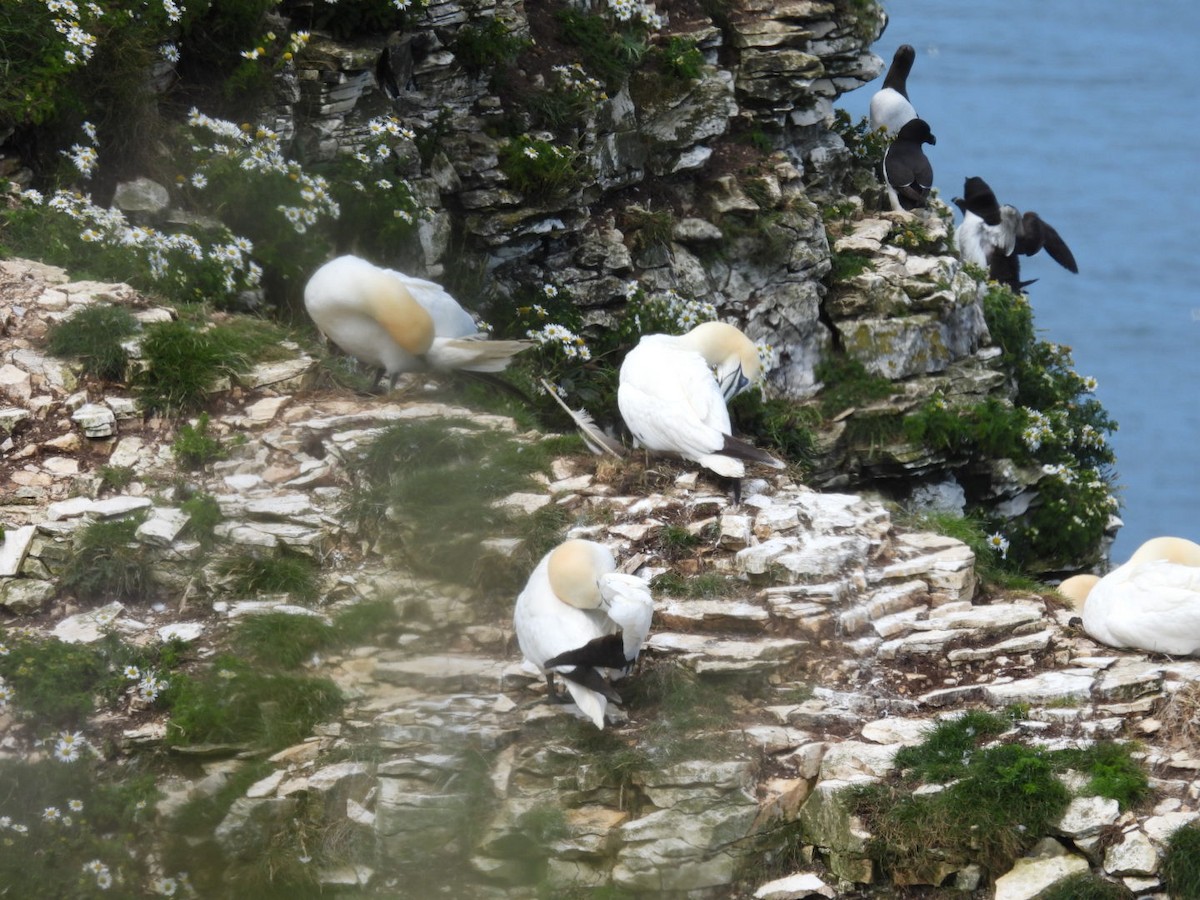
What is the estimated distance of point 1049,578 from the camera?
11.5 meters

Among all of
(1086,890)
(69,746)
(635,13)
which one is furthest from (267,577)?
(635,13)

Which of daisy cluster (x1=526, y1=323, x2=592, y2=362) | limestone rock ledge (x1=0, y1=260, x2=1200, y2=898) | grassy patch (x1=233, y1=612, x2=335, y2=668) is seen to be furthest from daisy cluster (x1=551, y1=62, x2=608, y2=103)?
grassy patch (x1=233, y1=612, x2=335, y2=668)

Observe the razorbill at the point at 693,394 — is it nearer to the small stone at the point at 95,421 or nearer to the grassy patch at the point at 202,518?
the grassy patch at the point at 202,518

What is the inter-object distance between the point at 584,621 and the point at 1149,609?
259 cm

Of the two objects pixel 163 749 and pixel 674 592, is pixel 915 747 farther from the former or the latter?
pixel 163 749

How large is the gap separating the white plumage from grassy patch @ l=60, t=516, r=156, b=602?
420 cm

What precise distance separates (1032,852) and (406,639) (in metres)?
2.67

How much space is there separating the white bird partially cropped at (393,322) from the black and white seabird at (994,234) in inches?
294

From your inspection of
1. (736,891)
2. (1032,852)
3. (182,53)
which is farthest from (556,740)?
(182,53)

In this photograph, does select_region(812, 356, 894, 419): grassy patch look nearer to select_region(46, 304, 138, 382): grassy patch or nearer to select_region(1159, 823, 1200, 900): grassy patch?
select_region(46, 304, 138, 382): grassy patch

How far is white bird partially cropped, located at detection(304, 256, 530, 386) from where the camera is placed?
24.2 feet

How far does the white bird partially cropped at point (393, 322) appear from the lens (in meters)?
7.39

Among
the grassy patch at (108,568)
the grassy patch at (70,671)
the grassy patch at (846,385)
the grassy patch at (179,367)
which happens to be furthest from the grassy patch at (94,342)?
the grassy patch at (846,385)

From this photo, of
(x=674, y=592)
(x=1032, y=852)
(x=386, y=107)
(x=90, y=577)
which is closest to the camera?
(x=1032, y=852)
